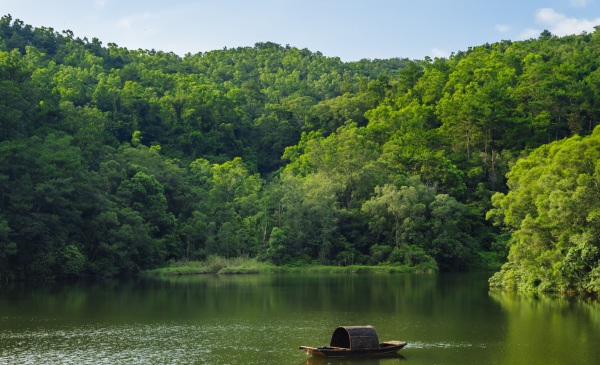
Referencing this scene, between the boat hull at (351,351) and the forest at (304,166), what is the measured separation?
64.8 feet

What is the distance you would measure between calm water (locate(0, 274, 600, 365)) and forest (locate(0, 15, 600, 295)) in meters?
6.62

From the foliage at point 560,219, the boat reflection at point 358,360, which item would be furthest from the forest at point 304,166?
the boat reflection at point 358,360

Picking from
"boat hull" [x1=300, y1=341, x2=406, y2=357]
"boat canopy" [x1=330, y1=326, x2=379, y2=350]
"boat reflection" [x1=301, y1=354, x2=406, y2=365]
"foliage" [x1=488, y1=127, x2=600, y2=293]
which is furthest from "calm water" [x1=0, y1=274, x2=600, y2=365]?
"foliage" [x1=488, y1=127, x2=600, y2=293]

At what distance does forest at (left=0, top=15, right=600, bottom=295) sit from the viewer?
170 feet

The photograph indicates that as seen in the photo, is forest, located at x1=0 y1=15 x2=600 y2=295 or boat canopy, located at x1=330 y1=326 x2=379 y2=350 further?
forest, located at x1=0 y1=15 x2=600 y2=295

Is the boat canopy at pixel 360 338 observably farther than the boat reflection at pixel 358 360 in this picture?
Yes

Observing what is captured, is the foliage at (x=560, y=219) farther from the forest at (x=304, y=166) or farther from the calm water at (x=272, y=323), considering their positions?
the calm water at (x=272, y=323)

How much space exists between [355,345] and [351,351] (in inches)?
9.6

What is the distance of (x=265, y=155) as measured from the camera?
105875 millimetres

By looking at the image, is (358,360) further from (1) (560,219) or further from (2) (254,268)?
(2) (254,268)

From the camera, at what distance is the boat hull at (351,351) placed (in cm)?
2544

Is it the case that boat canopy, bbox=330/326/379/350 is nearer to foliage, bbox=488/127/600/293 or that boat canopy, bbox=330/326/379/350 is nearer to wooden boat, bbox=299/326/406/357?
wooden boat, bbox=299/326/406/357

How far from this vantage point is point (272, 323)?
3438 centimetres

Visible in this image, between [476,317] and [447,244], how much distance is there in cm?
3768
